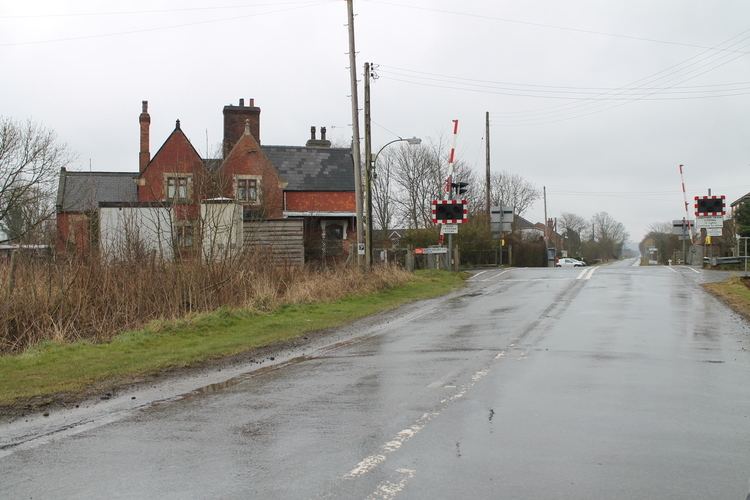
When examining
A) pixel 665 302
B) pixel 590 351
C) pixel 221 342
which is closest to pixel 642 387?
pixel 590 351

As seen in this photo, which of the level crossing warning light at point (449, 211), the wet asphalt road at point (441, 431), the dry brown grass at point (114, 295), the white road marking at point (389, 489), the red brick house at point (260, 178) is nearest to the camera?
the white road marking at point (389, 489)

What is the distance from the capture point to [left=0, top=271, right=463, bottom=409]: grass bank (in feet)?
33.0

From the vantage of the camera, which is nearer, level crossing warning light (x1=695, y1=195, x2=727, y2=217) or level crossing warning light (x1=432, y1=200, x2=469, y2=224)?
level crossing warning light (x1=432, y1=200, x2=469, y2=224)

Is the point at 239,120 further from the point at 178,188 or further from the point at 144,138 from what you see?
the point at 178,188

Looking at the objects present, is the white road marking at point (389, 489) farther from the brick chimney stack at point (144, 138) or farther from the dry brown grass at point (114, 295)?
the brick chimney stack at point (144, 138)

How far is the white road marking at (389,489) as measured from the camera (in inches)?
196

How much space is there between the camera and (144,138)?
163 feet

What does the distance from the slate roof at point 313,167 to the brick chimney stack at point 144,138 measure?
760cm

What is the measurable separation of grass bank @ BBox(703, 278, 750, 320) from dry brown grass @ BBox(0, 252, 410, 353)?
11157 mm

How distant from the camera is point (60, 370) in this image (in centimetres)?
1111

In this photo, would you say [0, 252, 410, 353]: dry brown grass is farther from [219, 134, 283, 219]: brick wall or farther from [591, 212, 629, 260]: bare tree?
[591, 212, 629, 260]: bare tree

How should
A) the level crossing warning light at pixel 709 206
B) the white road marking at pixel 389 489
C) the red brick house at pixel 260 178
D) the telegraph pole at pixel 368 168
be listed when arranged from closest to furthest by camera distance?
1. the white road marking at pixel 389 489
2. the telegraph pole at pixel 368 168
3. the level crossing warning light at pixel 709 206
4. the red brick house at pixel 260 178

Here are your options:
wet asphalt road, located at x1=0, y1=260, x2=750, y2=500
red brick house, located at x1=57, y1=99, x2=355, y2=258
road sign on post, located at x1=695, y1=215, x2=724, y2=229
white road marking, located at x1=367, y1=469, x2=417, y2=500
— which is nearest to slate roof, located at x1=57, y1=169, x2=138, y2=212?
red brick house, located at x1=57, y1=99, x2=355, y2=258

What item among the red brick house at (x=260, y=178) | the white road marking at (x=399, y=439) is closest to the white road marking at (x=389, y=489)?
the white road marking at (x=399, y=439)
